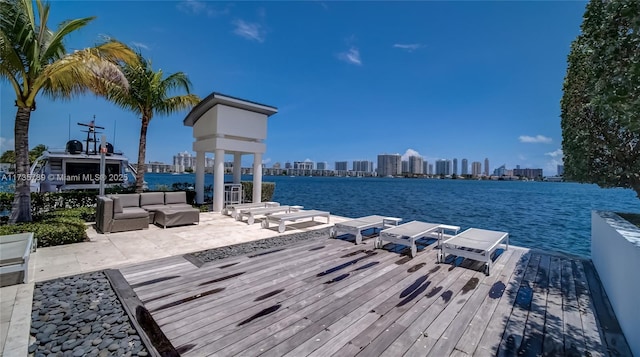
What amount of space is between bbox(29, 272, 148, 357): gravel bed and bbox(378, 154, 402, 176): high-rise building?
9852cm

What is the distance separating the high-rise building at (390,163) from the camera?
9716 centimetres

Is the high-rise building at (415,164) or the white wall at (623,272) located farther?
the high-rise building at (415,164)

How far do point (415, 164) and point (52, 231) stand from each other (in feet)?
329

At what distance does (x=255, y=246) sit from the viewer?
6199 millimetres

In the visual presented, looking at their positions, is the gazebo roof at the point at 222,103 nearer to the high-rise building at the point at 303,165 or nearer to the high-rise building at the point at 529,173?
the high-rise building at the point at 529,173

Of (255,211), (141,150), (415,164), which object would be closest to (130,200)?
(141,150)

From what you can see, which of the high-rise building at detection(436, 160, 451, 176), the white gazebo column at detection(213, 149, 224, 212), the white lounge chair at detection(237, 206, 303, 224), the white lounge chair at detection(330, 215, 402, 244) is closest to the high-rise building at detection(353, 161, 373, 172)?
the high-rise building at detection(436, 160, 451, 176)

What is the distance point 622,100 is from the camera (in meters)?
2.62

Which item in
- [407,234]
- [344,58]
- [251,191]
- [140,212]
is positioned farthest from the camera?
[344,58]

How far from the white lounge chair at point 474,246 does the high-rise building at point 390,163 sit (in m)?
94.6

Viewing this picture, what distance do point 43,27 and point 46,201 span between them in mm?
5398

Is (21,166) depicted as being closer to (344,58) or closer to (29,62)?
(29,62)

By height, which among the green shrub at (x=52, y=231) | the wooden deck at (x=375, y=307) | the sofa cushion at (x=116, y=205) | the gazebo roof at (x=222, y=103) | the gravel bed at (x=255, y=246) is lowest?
the wooden deck at (x=375, y=307)

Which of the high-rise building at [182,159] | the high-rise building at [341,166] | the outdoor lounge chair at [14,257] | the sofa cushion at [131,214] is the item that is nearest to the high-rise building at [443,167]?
the high-rise building at [341,166]
